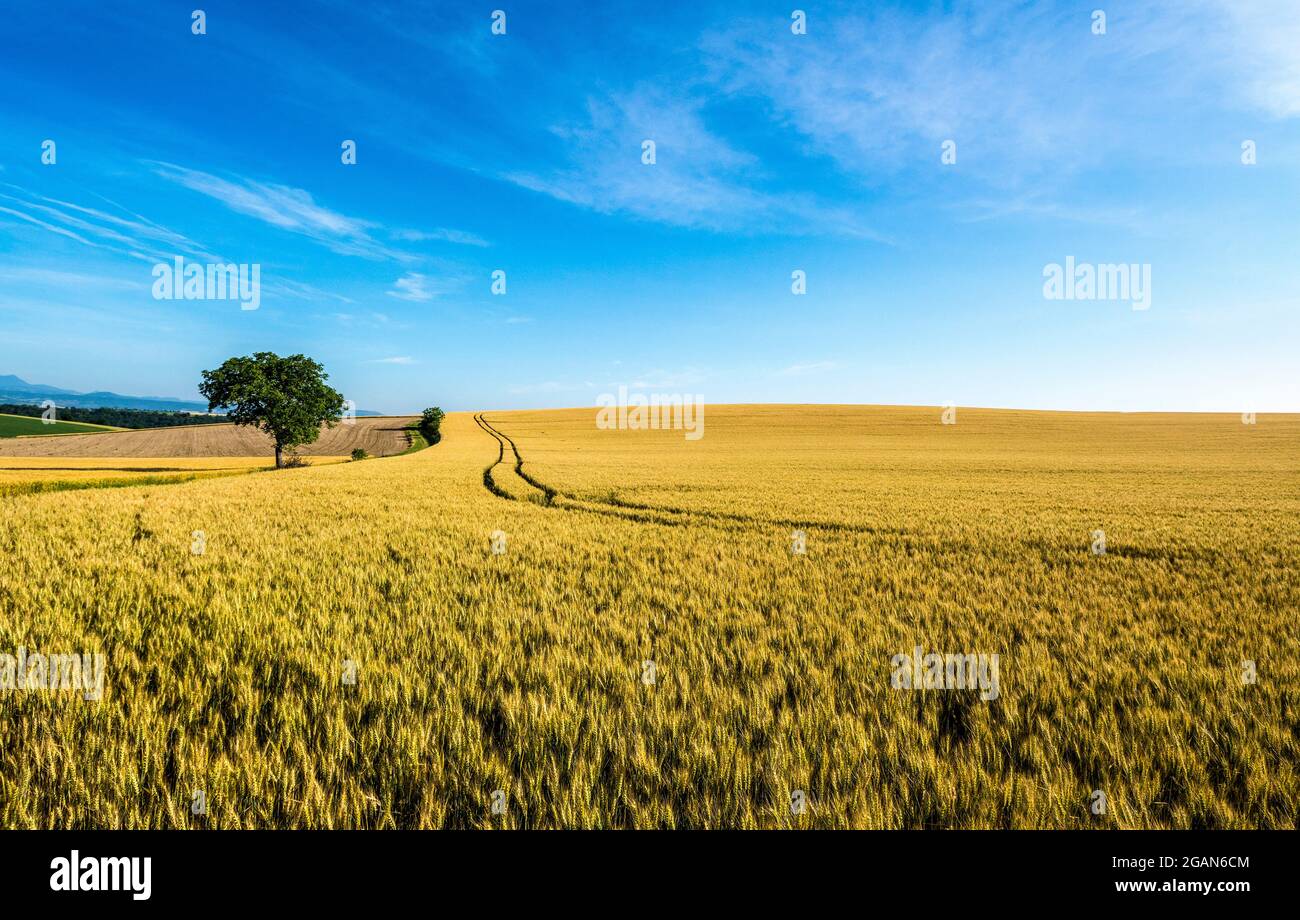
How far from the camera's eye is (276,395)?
4247cm

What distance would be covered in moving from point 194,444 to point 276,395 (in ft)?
119

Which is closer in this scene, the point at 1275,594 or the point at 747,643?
the point at 747,643

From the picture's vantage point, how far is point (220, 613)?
5680 mm

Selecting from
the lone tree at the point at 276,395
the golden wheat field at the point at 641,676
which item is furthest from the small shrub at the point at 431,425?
the golden wheat field at the point at 641,676

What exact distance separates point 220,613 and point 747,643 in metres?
5.67

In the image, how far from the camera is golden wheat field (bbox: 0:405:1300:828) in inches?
109

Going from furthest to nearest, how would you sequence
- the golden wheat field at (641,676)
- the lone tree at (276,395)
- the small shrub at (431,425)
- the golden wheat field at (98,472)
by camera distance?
the small shrub at (431,425)
the lone tree at (276,395)
the golden wheat field at (98,472)
the golden wheat field at (641,676)

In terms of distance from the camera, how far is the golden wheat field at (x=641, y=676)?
9.06 ft

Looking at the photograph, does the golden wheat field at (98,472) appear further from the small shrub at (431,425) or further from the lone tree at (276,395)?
the small shrub at (431,425)

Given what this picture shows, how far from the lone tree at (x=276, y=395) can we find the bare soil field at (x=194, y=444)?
56.4 feet

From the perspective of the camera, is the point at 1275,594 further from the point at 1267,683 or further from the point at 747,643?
the point at 747,643

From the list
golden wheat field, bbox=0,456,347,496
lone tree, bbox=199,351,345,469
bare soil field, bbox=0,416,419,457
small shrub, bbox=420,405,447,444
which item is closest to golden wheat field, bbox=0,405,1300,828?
golden wheat field, bbox=0,456,347,496

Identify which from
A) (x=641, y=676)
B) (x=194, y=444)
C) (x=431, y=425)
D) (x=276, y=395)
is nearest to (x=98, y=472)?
(x=276, y=395)
